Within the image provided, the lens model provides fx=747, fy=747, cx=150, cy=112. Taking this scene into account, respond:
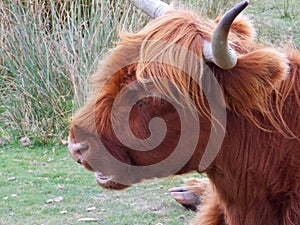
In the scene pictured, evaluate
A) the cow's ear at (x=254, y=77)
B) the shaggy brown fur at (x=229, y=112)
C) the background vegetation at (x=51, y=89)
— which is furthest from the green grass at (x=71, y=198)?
the cow's ear at (x=254, y=77)

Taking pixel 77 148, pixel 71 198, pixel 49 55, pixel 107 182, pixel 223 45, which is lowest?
pixel 71 198

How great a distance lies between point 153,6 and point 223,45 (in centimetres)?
86

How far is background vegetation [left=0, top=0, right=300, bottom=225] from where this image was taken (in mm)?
5594

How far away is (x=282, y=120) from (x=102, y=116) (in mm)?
727

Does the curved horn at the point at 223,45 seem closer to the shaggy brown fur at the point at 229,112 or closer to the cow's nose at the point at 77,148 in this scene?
the shaggy brown fur at the point at 229,112

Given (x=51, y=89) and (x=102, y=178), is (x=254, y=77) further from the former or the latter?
(x=51, y=89)

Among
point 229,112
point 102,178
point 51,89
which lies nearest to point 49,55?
point 51,89

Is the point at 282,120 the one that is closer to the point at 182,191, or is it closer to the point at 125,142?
the point at 125,142

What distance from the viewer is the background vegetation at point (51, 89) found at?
18.4 feet

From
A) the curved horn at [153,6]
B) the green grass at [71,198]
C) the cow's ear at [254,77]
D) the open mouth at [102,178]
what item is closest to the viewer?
the cow's ear at [254,77]

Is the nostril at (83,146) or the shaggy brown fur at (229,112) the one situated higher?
the shaggy brown fur at (229,112)

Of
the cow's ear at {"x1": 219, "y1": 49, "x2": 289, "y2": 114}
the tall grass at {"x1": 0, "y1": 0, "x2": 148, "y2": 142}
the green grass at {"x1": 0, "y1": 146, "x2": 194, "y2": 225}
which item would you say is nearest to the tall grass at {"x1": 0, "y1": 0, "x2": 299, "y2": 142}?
the tall grass at {"x1": 0, "y1": 0, "x2": 148, "y2": 142}

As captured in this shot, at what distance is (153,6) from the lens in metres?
3.48

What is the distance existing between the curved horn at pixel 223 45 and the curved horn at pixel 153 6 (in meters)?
0.57
